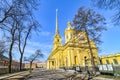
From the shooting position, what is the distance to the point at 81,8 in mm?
22406

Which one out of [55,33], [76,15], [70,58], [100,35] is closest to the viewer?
[100,35]

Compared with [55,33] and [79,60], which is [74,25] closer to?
[79,60]

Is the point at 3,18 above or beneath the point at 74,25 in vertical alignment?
beneath

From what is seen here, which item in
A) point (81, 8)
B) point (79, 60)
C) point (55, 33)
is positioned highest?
point (55, 33)

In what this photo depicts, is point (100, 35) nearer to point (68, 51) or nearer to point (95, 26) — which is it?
point (95, 26)

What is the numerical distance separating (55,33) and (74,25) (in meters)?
58.7

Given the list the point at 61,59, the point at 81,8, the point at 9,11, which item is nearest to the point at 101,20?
the point at 81,8

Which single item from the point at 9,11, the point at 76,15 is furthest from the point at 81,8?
the point at 9,11

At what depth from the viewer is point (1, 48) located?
41781 millimetres

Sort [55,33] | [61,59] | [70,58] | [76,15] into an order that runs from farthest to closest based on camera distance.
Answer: [55,33] → [61,59] → [70,58] → [76,15]

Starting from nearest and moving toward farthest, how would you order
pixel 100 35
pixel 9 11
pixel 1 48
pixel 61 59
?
pixel 9 11 < pixel 100 35 < pixel 1 48 < pixel 61 59

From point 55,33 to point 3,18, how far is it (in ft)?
230

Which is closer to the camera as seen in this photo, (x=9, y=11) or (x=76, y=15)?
(x=9, y=11)

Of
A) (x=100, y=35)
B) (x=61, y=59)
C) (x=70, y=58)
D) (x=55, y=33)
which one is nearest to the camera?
(x=100, y=35)
